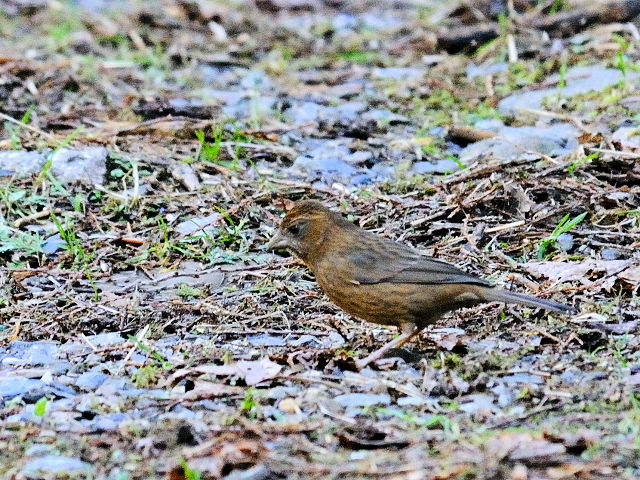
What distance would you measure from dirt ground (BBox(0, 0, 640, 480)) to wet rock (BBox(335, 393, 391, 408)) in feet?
0.08

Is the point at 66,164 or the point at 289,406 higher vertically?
the point at 66,164

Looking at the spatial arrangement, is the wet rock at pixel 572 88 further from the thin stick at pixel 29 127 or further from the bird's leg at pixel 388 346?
the bird's leg at pixel 388 346

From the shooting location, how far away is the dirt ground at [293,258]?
13.1 feet

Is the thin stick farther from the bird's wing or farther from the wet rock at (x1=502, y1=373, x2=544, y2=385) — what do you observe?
the wet rock at (x1=502, y1=373, x2=544, y2=385)

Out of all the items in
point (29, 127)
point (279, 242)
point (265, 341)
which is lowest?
point (265, 341)

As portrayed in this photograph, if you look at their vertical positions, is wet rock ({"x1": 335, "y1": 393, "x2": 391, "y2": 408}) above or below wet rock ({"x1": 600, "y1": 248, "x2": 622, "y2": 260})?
above

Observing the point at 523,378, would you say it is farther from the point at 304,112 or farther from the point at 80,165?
the point at 304,112

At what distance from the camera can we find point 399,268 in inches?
210

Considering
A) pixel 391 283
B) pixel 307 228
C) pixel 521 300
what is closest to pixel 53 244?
pixel 307 228

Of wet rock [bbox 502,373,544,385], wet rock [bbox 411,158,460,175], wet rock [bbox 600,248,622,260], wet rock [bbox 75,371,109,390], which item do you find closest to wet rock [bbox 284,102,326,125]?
wet rock [bbox 411,158,460,175]

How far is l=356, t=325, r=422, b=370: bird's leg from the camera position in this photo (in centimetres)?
487

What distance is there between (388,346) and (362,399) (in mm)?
678

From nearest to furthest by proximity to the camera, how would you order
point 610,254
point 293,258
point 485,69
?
point 610,254 < point 293,258 < point 485,69

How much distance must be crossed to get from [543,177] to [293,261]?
176cm
